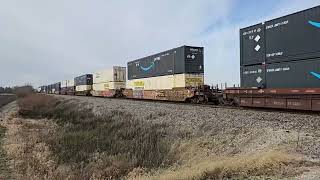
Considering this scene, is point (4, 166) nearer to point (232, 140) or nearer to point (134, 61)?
point (232, 140)

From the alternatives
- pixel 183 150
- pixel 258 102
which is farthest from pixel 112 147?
pixel 258 102

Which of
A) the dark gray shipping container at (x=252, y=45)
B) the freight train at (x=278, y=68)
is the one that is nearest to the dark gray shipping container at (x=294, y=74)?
the freight train at (x=278, y=68)

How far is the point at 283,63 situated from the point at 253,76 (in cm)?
203

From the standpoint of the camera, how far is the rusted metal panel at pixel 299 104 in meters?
15.6

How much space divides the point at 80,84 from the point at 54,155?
55739mm

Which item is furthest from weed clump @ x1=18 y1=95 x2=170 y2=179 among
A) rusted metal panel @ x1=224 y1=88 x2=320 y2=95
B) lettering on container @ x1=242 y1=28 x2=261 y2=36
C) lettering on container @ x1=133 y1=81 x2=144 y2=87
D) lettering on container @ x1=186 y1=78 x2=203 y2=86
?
lettering on container @ x1=133 y1=81 x2=144 y2=87

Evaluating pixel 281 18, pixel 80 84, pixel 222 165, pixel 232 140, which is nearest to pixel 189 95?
pixel 281 18

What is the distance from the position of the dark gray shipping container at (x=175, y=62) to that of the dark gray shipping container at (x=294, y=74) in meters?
11.4

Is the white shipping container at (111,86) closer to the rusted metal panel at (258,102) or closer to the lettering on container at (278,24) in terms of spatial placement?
the rusted metal panel at (258,102)

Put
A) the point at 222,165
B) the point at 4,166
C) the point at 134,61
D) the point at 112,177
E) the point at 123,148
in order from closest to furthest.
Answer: the point at 222,165 → the point at 112,177 → the point at 4,166 → the point at 123,148 → the point at 134,61

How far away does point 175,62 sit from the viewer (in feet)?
99.1

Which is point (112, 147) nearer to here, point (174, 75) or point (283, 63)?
point (283, 63)

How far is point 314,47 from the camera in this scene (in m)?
15.6

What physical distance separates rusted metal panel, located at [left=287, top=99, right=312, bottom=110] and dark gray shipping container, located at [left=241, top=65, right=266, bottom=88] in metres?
1.89
